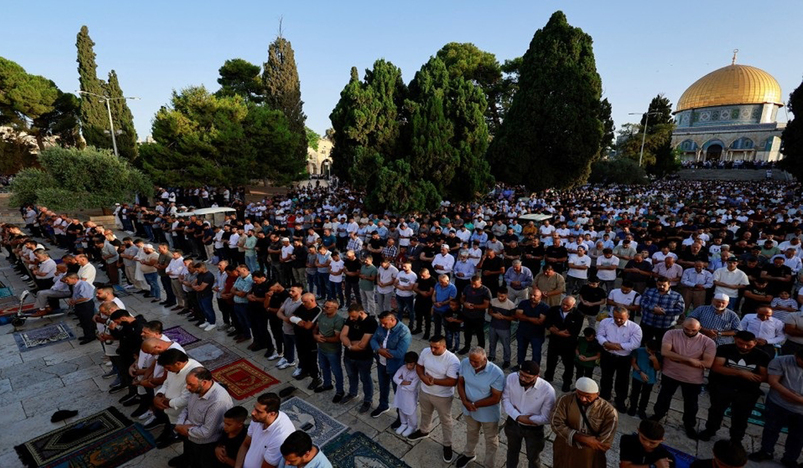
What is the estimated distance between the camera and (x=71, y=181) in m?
18.4

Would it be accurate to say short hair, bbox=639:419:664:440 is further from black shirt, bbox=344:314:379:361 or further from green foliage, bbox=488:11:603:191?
green foliage, bbox=488:11:603:191

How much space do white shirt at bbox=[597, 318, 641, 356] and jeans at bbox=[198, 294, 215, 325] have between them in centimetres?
777

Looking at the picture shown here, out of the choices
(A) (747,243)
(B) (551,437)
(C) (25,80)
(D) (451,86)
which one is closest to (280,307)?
(B) (551,437)

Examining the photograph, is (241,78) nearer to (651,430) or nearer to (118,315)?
(118,315)

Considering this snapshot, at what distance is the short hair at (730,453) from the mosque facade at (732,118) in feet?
245

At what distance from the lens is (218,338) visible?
26.4 feet

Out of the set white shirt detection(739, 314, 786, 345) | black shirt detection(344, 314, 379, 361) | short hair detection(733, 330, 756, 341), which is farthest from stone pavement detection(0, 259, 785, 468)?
short hair detection(733, 330, 756, 341)

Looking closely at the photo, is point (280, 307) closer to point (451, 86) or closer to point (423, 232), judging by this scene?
point (423, 232)

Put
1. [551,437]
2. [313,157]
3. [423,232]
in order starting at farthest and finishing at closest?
[313,157], [423,232], [551,437]

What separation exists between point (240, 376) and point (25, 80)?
4106 centimetres

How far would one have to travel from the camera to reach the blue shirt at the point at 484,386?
4102 mm

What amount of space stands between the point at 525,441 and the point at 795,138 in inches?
1119

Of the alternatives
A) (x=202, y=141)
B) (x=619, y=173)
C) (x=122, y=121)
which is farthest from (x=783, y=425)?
(x=122, y=121)

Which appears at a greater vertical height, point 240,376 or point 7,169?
point 7,169
